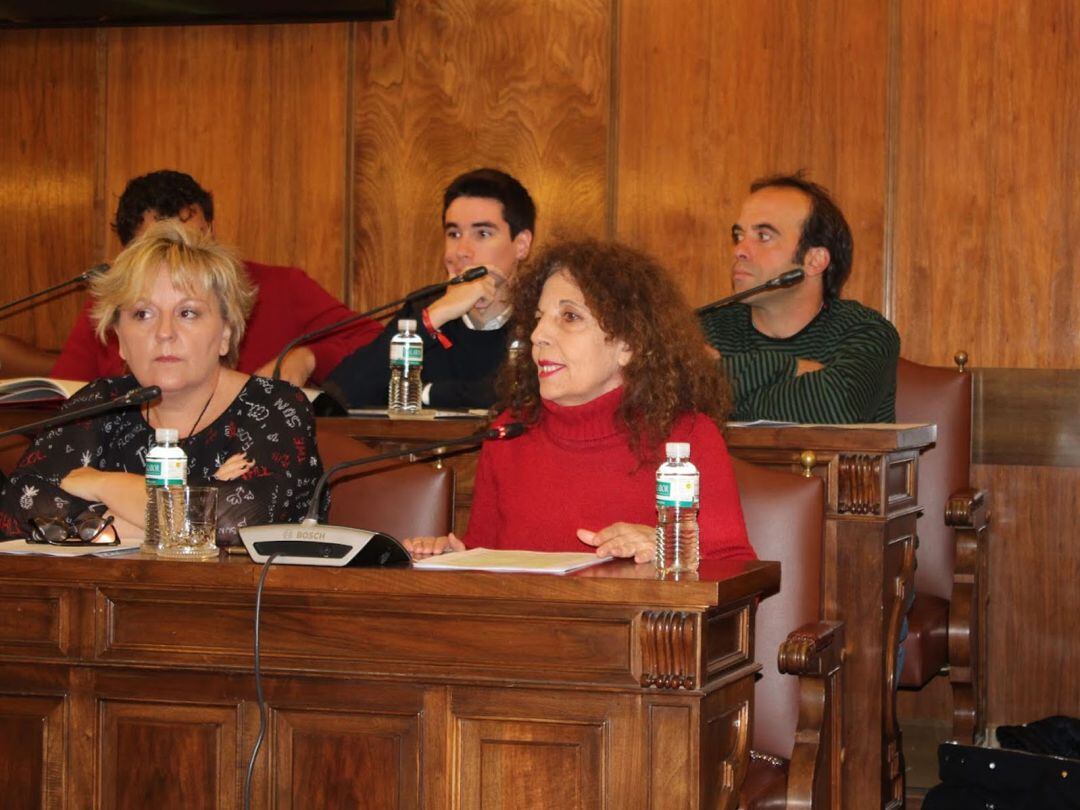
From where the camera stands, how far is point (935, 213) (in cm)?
440

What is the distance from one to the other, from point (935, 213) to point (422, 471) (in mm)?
2443

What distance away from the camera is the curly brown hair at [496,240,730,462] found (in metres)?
2.42

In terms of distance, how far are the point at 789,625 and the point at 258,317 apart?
2401 millimetres

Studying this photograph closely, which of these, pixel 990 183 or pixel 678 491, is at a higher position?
pixel 990 183

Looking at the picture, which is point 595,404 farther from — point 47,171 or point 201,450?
point 47,171

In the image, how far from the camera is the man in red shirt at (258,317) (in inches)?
161

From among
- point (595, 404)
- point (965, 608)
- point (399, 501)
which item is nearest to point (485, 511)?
point (399, 501)

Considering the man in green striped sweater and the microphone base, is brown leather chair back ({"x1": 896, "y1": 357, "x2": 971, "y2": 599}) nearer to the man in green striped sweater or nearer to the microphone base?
the man in green striped sweater

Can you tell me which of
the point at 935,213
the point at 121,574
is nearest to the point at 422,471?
the point at 121,574

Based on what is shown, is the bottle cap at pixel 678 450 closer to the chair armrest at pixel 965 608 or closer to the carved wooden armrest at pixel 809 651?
the carved wooden armrest at pixel 809 651

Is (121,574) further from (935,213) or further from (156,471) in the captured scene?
(935,213)

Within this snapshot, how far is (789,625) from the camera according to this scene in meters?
2.35

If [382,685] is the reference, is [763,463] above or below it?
above

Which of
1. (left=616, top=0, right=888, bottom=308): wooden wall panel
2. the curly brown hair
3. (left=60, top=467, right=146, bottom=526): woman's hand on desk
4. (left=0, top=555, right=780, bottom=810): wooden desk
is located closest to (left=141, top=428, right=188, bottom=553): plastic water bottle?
(left=0, top=555, right=780, bottom=810): wooden desk
